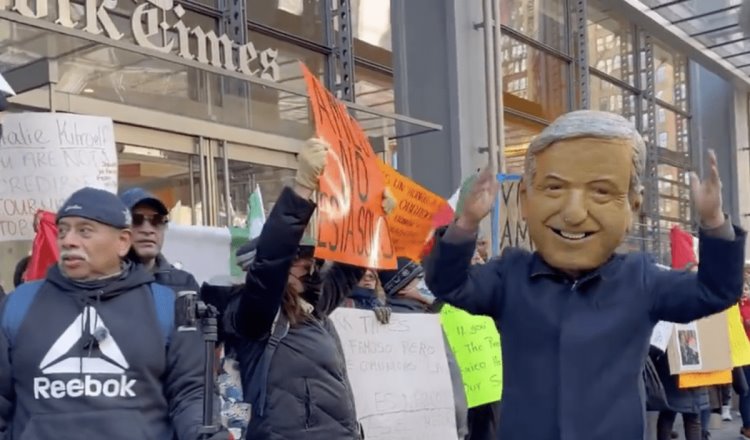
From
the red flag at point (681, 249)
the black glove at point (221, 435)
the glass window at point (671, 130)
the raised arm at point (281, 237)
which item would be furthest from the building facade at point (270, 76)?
the glass window at point (671, 130)

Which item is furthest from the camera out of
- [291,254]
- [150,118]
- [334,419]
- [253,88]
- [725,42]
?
[725,42]

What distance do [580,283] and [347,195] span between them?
109cm

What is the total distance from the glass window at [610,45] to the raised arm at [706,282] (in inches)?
547

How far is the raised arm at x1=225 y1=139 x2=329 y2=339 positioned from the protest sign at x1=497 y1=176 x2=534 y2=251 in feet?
7.15

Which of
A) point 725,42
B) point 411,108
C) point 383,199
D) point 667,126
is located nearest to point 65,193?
point 383,199

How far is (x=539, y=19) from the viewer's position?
47.8 ft

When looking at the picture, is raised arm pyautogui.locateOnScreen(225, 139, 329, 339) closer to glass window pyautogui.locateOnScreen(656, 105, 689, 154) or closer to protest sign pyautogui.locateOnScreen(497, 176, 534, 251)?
protest sign pyautogui.locateOnScreen(497, 176, 534, 251)

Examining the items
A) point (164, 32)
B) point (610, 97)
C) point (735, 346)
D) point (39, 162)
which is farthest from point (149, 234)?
point (610, 97)

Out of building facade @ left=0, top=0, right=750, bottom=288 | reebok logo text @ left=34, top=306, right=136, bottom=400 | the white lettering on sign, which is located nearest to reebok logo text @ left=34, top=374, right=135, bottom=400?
reebok logo text @ left=34, top=306, right=136, bottom=400

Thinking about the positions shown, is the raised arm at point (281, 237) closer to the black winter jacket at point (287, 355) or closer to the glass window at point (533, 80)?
the black winter jacket at point (287, 355)

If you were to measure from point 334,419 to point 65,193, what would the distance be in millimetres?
1654

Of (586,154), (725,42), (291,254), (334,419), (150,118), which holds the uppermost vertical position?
(725,42)

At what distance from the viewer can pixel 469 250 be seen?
2.85 meters

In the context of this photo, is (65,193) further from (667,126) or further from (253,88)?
(667,126)
